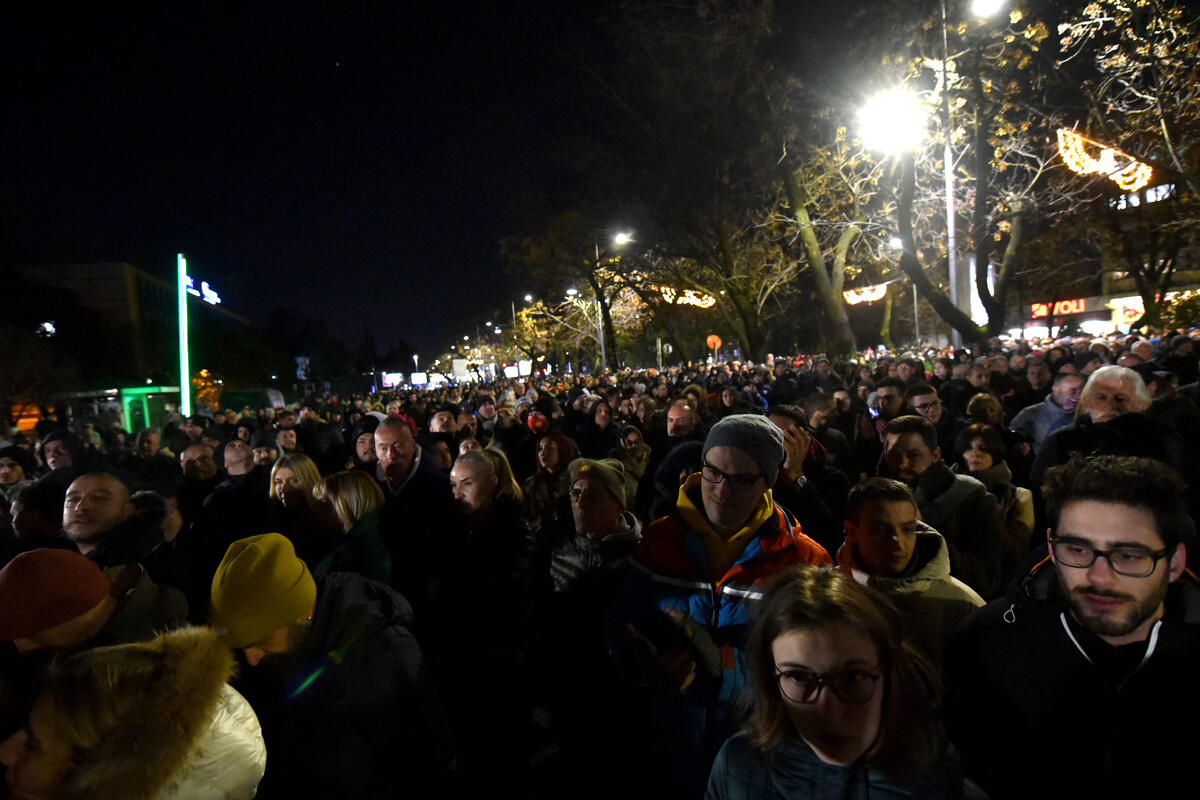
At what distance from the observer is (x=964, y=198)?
19.9m

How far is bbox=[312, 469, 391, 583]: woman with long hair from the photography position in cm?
350

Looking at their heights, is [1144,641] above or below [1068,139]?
below

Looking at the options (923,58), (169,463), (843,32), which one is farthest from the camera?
(843,32)

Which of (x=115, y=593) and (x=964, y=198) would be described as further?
(x=964, y=198)

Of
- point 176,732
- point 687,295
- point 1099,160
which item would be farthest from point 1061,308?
point 176,732

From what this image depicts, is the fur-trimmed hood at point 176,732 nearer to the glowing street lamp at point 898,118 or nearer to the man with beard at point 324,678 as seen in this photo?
the man with beard at point 324,678

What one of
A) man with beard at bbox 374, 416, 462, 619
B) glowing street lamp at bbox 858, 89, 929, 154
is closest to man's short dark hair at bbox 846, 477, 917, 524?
man with beard at bbox 374, 416, 462, 619

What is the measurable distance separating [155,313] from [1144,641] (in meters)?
69.6

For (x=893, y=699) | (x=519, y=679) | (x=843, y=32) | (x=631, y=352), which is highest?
(x=843, y=32)

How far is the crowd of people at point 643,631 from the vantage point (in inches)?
67.7

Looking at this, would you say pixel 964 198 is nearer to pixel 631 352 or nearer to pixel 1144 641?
pixel 1144 641

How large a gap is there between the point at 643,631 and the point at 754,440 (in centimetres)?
84

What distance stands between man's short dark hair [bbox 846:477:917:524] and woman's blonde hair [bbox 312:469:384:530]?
101 inches

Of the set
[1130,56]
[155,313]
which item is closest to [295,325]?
[155,313]
